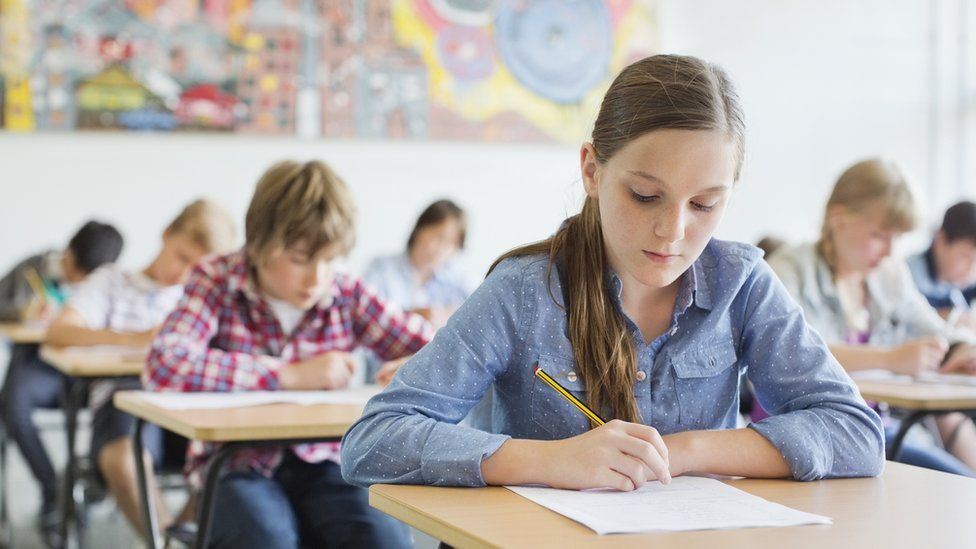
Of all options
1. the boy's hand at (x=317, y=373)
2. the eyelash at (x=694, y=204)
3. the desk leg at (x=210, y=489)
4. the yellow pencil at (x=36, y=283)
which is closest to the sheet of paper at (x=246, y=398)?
the boy's hand at (x=317, y=373)

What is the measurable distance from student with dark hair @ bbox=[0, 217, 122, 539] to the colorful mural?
0.69 meters

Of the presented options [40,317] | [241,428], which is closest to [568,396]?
[241,428]

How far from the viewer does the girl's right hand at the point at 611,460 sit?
3.79ft

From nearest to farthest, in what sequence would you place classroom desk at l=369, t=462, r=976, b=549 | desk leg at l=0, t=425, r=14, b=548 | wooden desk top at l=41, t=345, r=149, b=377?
classroom desk at l=369, t=462, r=976, b=549 < wooden desk top at l=41, t=345, r=149, b=377 < desk leg at l=0, t=425, r=14, b=548

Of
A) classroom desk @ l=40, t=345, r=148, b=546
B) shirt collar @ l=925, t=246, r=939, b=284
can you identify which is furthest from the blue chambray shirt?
shirt collar @ l=925, t=246, r=939, b=284

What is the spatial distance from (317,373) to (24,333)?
1910mm

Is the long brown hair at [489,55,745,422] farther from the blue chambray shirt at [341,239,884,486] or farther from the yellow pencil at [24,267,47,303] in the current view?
the yellow pencil at [24,267,47,303]

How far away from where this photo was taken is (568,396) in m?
1.31

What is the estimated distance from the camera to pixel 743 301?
146 centimetres

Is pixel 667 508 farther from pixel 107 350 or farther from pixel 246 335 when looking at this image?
pixel 107 350

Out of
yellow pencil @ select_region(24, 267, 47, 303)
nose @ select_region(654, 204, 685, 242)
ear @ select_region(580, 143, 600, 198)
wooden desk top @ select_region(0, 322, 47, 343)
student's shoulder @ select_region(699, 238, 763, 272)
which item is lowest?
wooden desk top @ select_region(0, 322, 47, 343)

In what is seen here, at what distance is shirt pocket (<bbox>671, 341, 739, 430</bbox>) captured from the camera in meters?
1.42

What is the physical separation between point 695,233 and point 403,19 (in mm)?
4168

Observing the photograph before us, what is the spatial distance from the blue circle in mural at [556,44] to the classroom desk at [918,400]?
3.48 m
